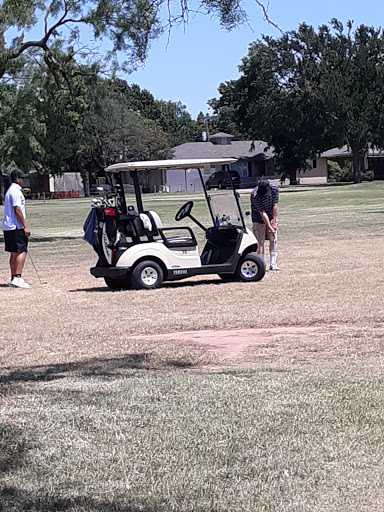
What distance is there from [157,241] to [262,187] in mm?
2683

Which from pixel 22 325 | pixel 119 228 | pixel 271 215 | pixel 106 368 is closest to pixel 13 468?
pixel 106 368

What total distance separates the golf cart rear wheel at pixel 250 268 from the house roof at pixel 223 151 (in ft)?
253

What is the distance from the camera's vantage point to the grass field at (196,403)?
15.6 ft

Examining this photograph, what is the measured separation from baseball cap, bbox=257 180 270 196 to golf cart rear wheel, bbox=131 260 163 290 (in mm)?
2754

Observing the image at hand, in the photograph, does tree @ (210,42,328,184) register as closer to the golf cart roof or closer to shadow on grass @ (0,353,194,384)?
the golf cart roof

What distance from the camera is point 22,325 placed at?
11312mm

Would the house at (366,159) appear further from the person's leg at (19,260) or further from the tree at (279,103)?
the person's leg at (19,260)

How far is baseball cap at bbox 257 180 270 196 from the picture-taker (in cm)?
1612

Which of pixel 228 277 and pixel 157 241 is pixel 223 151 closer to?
pixel 228 277

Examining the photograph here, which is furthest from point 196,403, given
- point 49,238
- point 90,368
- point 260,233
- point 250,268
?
point 49,238

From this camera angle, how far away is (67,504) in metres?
4.56

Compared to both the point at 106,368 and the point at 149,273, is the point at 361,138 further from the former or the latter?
the point at 106,368

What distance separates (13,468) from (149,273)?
31.0 feet

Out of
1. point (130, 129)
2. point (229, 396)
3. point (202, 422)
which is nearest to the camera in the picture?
point (202, 422)
